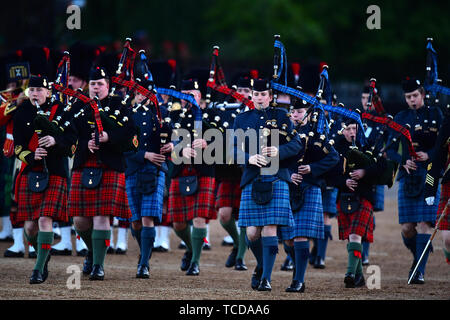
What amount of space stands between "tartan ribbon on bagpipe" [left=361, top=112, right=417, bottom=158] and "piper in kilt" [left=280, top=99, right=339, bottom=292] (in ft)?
1.98

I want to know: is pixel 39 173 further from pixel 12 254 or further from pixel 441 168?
pixel 441 168

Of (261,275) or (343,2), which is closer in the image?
(261,275)

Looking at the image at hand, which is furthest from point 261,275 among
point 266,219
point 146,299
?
point 146,299

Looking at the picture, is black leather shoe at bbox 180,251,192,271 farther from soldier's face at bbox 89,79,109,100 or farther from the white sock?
soldier's face at bbox 89,79,109,100

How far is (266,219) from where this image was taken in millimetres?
7602

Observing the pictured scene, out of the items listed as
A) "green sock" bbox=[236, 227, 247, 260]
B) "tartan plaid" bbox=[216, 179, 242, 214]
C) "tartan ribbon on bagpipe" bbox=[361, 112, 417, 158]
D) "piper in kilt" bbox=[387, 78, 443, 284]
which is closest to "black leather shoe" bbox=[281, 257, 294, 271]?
"green sock" bbox=[236, 227, 247, 260]

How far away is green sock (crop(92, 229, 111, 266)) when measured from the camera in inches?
321

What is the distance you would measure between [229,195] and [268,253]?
2152 millimetres

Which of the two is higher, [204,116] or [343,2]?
[343,2]

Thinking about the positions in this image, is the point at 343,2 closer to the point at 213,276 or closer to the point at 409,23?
the point at 409,23

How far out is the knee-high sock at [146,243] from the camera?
28.2 feet

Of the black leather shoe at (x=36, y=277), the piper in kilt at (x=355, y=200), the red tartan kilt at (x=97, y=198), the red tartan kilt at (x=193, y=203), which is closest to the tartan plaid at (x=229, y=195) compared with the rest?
the red tartan kilt at (x=193, y=203)

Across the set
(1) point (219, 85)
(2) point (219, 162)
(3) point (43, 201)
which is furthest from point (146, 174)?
(1) point (219, 85)

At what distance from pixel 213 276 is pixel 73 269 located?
128 centimetres
